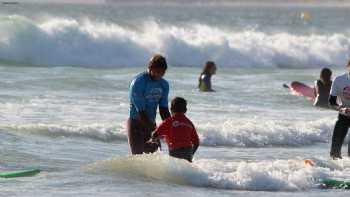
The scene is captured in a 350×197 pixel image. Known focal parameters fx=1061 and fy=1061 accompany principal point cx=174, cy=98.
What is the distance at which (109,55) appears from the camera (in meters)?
32.5

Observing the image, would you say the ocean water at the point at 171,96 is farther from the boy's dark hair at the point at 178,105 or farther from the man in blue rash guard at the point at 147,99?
the boy's dark hair at the point at 178,105

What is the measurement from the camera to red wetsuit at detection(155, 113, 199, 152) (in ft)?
31.9

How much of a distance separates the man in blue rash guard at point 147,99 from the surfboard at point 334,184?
5.84 ft

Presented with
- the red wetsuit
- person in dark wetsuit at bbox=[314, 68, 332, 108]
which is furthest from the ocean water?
the red wetsuit

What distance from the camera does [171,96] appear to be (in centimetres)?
2150

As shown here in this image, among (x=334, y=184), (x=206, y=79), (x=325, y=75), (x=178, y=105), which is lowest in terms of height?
(x=334, y=184)

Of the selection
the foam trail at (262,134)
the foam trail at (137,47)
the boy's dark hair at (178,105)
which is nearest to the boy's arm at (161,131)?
the boy's dark hair at (178,105)

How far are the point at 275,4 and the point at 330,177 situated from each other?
9176cm

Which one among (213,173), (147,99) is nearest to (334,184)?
(213,173)

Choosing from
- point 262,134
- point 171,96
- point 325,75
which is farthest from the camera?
point 171,96

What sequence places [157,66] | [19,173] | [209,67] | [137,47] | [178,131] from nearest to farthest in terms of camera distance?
[157,66], [178,131], [19,173], [209,67], [137,47]

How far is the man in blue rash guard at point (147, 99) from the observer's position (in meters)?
9.62

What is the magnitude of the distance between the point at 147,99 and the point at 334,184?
6.99 feet

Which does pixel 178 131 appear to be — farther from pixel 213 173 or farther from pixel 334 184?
pixel 334 184
